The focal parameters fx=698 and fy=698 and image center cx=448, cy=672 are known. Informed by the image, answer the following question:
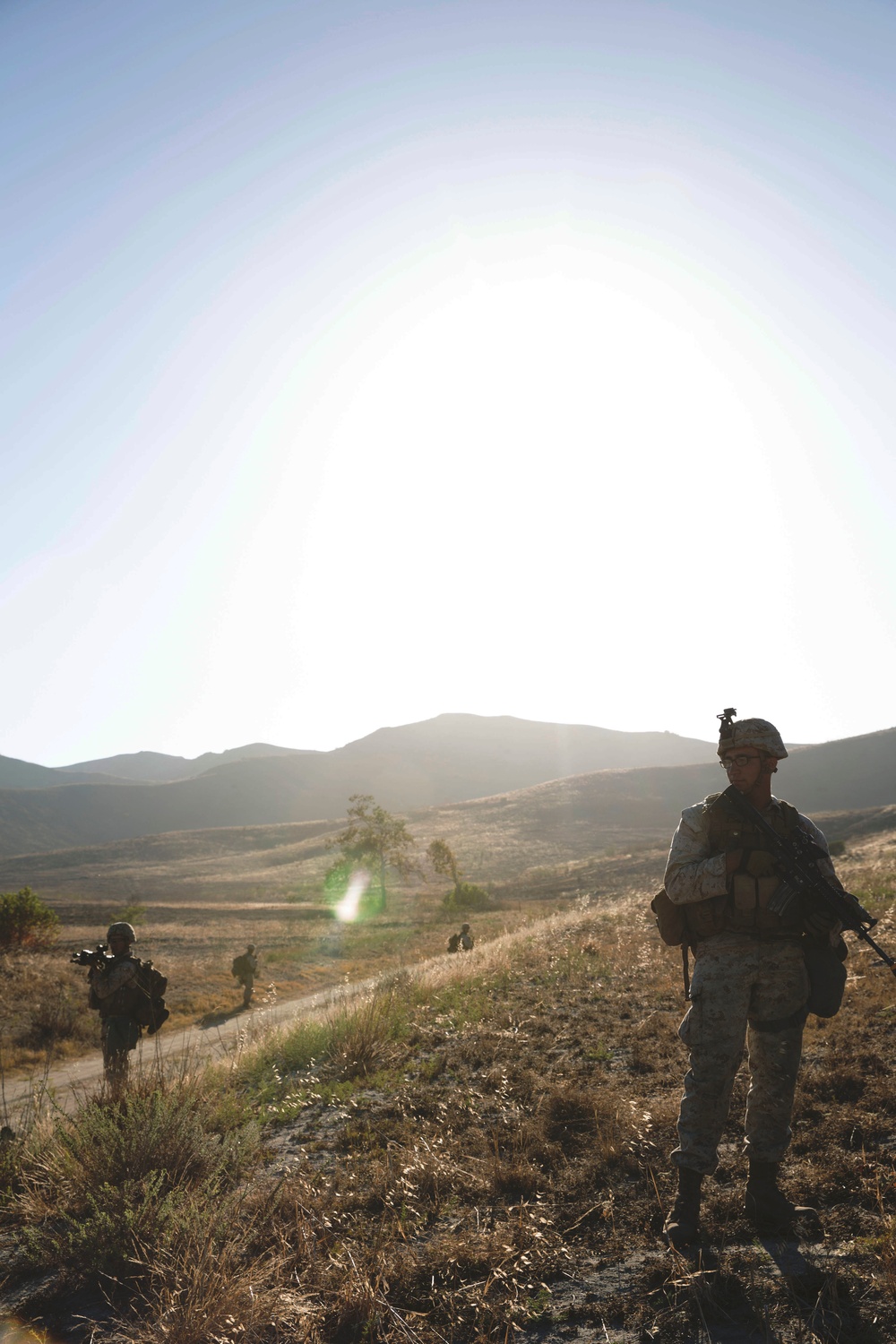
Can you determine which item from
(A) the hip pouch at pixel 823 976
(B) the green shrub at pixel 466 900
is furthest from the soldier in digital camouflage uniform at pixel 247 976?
(B) the green shrub at pixel 466 900

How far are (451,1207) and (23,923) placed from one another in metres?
23.9

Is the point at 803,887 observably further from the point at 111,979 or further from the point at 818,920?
the point at 111,979

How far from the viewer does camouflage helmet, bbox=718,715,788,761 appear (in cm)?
391

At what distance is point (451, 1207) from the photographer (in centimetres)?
388

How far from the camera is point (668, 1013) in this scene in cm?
759

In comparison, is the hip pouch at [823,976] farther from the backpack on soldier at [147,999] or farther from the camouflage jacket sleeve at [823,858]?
the backpack on soldier at [147,999]

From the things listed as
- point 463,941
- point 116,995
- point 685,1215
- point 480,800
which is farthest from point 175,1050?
point 480,800

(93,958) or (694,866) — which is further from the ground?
(694,866)

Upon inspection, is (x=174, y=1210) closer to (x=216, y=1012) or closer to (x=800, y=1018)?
(x=800, y=1018)

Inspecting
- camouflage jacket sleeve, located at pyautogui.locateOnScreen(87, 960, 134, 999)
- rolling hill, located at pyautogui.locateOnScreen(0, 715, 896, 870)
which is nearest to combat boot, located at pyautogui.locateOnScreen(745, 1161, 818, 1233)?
camouflage jacket sleeve, located at pyautogui.locateOnScreen(87, 960, 134, 999)

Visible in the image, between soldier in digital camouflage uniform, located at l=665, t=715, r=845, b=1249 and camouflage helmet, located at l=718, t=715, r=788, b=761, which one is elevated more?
camouflage helmet, located at l=718, t=715, r=788, b=761

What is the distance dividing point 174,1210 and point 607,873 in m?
44.5

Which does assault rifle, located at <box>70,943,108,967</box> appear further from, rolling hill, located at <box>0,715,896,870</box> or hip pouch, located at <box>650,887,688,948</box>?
rolling hill, located at <box>0,715,896,870</box>

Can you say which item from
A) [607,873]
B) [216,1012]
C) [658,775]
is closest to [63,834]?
[658,775]
